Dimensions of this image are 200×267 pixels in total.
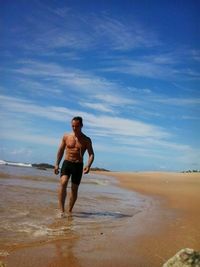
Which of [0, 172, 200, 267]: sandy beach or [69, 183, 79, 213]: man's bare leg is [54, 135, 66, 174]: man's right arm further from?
[0, 172, 200, 267]: sandy beach

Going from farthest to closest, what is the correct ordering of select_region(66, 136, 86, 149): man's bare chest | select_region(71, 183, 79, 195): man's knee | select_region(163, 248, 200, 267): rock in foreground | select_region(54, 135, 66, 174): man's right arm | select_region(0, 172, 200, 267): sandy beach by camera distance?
select_region(54, 135, 66, 174): man's right arm
select_region(66, 136, 86, 149): man's bare chest
select_region(71, 183, 79, 195): man's knee
select_region(0, 172, 200, 267): sandy beach
select_region(163, 248, 200, 267): rock in foreground

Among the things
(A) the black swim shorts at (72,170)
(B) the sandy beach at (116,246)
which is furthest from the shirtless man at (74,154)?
(B) the sandy beach at (116,246)

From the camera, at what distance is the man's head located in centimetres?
746

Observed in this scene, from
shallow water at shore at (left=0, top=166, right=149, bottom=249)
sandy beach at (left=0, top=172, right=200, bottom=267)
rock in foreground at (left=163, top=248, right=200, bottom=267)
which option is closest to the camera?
rock in foreground at (left=163, top=248, right=200, bottom=267)

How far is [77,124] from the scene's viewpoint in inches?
294

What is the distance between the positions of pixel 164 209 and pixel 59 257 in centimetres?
484

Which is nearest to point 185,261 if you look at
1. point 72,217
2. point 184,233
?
point 184,233

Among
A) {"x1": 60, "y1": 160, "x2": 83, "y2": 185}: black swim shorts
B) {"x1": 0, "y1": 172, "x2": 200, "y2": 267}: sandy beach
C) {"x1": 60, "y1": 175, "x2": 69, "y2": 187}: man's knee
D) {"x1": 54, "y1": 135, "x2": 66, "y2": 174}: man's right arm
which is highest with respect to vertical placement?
{"x1": 54, "y1": 135, "x2": 66, "y2": 174}: man's right arm

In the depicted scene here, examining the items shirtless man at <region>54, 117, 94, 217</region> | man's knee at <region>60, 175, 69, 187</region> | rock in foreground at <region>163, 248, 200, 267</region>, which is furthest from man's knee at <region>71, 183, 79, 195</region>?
rock in foreground at <region>163, 248, 200, 267</region>

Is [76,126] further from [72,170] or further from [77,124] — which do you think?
[72,170]

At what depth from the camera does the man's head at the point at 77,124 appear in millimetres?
7461

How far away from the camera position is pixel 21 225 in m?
5.42

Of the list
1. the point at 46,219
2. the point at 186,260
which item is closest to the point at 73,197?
the point at 46,219

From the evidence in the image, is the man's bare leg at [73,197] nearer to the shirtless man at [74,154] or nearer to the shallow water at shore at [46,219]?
the shirtless man at [74,154]
